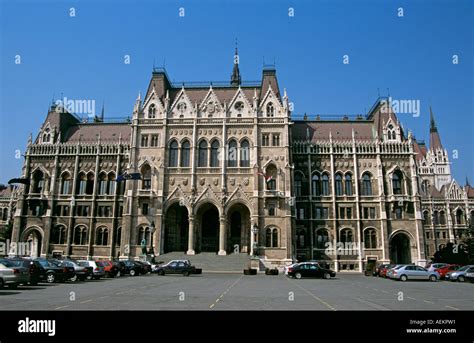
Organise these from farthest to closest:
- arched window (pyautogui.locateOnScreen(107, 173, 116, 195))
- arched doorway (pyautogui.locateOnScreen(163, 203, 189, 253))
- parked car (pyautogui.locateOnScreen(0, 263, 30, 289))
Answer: arched window (pyautogui.locateOnScreen(107, 173, 116, 195)) < arched doorway (pyautogui.locateOnScreen(163, 203, 189, 253)) < parked car (pyautogui.locateOnScreen(0, 263, 30, 289))

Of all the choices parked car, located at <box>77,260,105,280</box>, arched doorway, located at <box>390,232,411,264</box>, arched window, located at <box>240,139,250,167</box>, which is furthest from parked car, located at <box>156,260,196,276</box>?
arched doorway, located at <box>390,232,411,264</box>

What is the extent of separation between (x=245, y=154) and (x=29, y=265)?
3320cm

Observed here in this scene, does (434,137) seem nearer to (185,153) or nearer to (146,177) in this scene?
(185,153)

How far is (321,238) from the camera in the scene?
51.1m

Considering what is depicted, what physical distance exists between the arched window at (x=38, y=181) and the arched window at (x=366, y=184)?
47567mm

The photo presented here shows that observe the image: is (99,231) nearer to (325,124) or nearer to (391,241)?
(325,124)

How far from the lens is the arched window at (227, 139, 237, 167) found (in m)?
50.3

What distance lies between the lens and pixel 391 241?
51469mm

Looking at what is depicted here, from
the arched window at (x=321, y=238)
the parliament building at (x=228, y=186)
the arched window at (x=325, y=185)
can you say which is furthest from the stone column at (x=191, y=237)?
the arched window at (x=325, y=185)

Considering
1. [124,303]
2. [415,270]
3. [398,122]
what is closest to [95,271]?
[124,303]

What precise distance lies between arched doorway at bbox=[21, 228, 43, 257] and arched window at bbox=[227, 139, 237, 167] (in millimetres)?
29873

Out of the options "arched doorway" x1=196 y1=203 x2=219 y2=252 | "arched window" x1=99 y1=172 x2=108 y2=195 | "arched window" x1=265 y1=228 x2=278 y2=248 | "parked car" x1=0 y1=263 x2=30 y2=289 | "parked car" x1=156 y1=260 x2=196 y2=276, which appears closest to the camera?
"parked car" x1=0 y1=263 x2=30 y2=289

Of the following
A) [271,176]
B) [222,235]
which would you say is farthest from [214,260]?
[271,176]

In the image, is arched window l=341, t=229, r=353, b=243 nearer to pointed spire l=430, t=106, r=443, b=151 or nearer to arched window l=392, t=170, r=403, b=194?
arched window l=392, t=170, r=403, b=194
